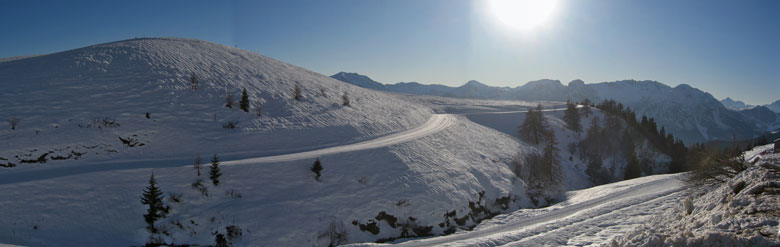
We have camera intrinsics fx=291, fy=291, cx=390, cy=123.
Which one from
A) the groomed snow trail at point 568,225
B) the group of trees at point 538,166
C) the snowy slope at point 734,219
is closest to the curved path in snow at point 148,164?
the groomed snow trail at point 568,225

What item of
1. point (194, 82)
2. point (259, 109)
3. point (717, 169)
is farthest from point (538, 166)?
point (194, 82)

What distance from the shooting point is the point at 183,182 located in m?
18.7

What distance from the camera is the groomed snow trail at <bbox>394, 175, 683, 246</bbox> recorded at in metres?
14.9

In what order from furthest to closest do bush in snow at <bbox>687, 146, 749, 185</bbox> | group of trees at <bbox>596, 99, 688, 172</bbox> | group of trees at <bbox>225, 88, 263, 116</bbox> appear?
group of trees at <bbox>596, 99, 688, 172</bbox>, group of trees at <bbox>225, 88, 263, 116</bbox>, bush in snow at <bbox>687, 146, 749, 185</bbox>

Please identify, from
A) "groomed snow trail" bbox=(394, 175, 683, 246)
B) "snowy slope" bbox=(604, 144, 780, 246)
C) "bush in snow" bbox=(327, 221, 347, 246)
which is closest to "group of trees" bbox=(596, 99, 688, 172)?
"groomed snow trail" bbox=(394, 175, 683, 246)

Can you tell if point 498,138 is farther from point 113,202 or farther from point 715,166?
point 113,202

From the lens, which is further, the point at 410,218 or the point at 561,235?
the point at 410,218

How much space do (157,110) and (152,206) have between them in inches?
544

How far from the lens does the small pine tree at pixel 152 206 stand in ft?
52.2

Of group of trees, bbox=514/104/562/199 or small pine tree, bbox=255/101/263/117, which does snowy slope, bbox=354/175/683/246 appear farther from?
small pine tree, bbox=255/101/263/117

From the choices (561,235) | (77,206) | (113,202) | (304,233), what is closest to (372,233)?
(304,233)

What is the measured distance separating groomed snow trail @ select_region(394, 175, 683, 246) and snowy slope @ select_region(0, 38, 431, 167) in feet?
53.1

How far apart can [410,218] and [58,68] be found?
3842 centimetres

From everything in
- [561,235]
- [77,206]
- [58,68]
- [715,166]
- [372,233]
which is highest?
[58,68]
